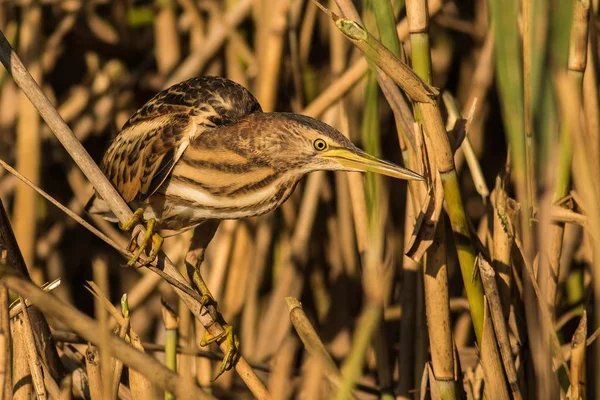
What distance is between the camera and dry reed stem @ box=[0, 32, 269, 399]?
64.7 inches

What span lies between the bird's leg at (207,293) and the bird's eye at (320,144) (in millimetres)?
420

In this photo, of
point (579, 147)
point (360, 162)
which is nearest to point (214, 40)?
point (360, 162)

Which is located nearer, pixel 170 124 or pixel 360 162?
pixel 360 162

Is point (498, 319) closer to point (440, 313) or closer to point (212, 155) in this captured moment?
point (440, 313)

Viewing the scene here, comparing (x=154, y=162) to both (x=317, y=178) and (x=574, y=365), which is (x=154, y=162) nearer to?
(x=317, y=178)

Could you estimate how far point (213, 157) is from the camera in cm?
217

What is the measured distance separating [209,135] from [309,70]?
840 millimetres

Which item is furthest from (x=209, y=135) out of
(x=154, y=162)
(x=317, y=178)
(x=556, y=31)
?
(x=556, y=31)

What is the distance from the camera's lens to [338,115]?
270 cm

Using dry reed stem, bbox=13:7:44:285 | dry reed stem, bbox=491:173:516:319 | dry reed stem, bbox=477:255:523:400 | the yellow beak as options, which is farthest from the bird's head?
dry reed stem, bbox=13:7:44:285

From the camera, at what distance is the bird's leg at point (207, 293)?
203cm

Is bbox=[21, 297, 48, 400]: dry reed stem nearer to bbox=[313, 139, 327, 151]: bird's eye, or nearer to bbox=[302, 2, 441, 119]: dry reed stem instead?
bbox=[313, 139, 327, 151]: bird's eye

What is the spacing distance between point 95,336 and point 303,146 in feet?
3.13

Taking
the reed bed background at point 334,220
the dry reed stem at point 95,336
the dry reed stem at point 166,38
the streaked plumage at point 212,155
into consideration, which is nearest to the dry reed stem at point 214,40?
the reed bed background at point 334,220
